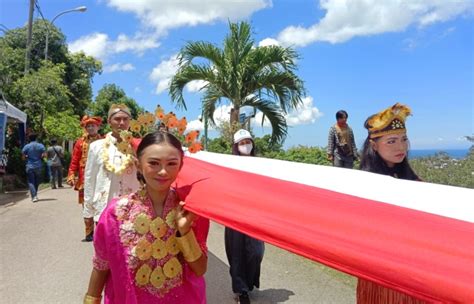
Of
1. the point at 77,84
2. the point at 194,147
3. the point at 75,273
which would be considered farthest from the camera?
the point at 77,84

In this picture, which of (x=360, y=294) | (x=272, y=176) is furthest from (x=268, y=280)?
(x=272, y=176)

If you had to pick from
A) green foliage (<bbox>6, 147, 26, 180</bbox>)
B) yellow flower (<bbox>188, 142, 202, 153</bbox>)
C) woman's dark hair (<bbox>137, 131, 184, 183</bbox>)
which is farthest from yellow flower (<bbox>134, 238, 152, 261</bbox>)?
green foliage (<bbox>6, 147, 26, 180</bbox>)

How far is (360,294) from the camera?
93.5 inches

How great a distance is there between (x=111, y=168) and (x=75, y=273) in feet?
5.44

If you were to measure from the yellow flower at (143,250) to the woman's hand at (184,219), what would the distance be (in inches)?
7.0

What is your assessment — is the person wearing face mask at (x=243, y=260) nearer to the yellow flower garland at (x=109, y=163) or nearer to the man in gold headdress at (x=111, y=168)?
the man in gold headdress at (x=111, y=168)

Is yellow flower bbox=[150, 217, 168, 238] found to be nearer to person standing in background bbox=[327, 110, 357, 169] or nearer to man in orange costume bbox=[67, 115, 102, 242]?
man in orange costume bbox=[67, 115, 102, 242]

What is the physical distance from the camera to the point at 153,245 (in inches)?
83.9

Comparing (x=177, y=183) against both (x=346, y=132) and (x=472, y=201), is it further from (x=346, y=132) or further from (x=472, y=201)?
(x=346, y=132)

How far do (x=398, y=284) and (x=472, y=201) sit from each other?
86cm

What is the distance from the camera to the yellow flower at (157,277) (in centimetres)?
213

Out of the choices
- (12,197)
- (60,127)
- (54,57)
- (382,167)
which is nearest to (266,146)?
(12,197)

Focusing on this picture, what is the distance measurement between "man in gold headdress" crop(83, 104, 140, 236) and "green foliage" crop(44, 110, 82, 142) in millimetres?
13692

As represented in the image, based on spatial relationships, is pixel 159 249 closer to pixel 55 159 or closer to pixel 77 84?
pixel 55 159
